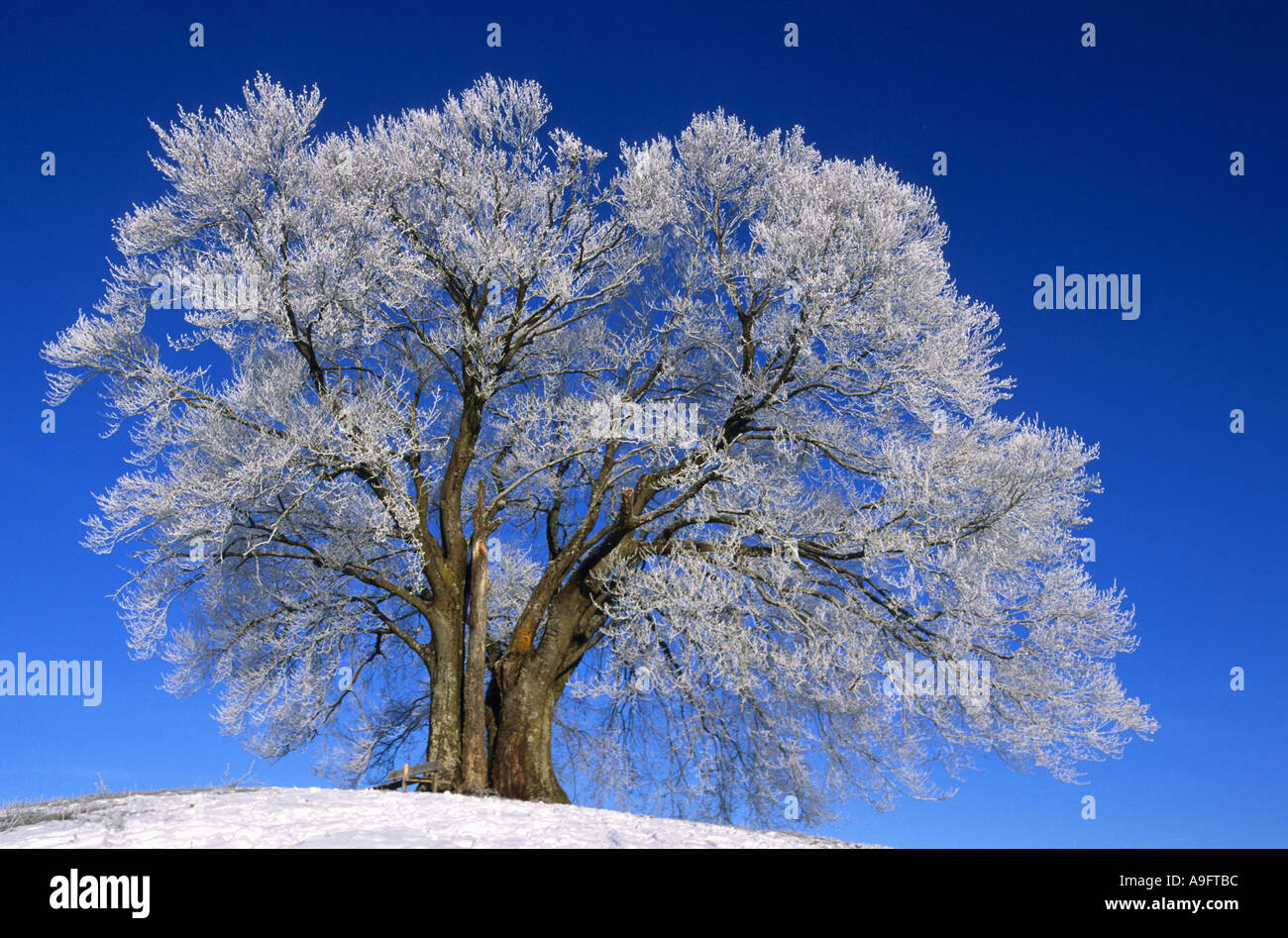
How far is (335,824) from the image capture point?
9.64 m

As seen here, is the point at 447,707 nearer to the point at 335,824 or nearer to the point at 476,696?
the point at 476,696

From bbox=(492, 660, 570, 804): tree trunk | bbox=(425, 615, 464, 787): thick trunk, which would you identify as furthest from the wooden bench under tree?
bbox=(492, 660, 570, 804): tree trunk

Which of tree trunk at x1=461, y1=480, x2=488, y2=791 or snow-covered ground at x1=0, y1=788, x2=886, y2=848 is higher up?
tree trunk at x1=461, y1=480, x2=488, y2=791

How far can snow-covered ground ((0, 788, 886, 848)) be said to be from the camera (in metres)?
8.80

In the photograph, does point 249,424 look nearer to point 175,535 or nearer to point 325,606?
point 175,535

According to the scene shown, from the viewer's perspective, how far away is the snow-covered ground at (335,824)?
28.9 ft

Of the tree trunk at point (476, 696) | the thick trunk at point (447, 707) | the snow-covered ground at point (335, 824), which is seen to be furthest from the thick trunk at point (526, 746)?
the snow-covered ground at point (335, 824)

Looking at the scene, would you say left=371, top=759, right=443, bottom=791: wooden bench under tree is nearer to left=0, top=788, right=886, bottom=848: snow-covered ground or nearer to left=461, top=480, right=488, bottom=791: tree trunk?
left=461, top=480, right=488, bottom=791: tree trunk

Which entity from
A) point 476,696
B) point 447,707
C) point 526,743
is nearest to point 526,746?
point 526,743

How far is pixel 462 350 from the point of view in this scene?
1634cm

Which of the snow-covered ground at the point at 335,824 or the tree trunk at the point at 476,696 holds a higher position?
the tree trunk at the point at 476,696

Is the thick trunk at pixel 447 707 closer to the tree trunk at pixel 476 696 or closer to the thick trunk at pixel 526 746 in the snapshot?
the tree trunk at pixel 476 696
